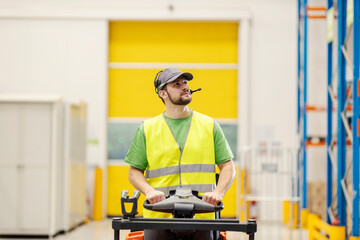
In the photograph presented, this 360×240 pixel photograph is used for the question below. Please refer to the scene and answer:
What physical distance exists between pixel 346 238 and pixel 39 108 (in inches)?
188

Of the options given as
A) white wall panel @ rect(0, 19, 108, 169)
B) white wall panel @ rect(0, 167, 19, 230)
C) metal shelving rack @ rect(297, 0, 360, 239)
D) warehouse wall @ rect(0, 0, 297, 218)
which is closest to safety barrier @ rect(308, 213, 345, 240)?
metal shelving rack @ rect(297, 0, 360, 239)

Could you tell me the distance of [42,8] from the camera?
A: 1120cm

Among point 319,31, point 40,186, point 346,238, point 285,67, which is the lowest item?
point 346,238

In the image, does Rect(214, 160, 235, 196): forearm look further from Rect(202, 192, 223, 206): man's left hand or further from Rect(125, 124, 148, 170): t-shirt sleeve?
Rect(125, 124, 148, 170): t-shirt sleeve

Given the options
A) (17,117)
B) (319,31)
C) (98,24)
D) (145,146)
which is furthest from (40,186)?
(319,31)

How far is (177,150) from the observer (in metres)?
3.54

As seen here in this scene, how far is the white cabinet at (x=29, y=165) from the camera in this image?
330 inches

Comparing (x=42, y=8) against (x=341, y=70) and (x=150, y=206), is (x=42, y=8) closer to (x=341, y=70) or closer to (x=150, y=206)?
(x=341, y=70)

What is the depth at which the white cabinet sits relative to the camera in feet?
27.5

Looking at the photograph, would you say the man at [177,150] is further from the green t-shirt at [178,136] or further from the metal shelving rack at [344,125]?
the metal shelving rack at [344,125]

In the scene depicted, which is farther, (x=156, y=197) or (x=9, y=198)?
(x=9, y=198)

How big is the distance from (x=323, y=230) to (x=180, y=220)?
15.1ft

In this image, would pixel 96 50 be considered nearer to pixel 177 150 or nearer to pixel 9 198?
pixel 9 198

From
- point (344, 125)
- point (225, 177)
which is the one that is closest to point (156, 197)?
point (225, 177)
